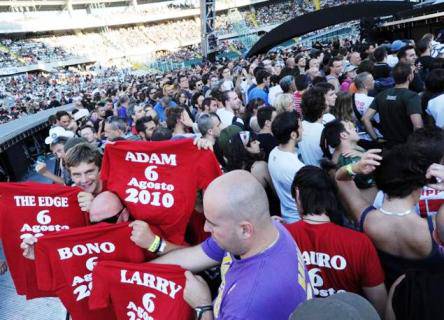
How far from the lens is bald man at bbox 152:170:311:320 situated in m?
1.32

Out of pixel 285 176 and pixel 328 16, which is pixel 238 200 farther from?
pixel 328 16

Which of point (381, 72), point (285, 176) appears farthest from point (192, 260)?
point (381, 72)

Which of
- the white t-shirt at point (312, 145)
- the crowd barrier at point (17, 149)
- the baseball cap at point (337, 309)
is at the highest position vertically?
the baseball cap at point (337, 309)

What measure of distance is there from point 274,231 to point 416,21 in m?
14.2

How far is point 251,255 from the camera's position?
145 cm

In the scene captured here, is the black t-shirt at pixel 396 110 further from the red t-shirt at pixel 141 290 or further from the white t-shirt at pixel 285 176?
the red t-shirt at pixel 141 290

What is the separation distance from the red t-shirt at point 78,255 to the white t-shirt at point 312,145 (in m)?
2.03

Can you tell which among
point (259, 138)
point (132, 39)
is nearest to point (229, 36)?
point (132, 39)

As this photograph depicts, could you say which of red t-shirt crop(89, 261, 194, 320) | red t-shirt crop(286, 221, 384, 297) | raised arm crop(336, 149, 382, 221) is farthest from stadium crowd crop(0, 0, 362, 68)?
red t-shirt crop(286, 221, 384, 297)

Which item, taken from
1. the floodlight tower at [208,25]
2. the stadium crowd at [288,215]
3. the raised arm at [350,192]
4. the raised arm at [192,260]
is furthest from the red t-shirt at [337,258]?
the floodlight tower at [208,25]

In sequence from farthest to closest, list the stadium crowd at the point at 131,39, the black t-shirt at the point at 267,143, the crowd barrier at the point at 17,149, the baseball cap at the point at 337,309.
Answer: the stadium crowd at the point at 131,39 → the crowd barrier at the point at 17,149 → the black t-shirt at the point at 267,143 → the baseball cap at the point at 337,309

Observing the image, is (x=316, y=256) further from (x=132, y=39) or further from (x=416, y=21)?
(x=132, y=39)

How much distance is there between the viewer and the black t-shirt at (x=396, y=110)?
4.03 metres

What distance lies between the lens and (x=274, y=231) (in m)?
1.51
